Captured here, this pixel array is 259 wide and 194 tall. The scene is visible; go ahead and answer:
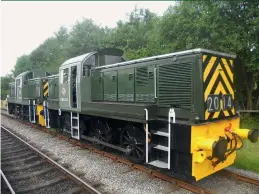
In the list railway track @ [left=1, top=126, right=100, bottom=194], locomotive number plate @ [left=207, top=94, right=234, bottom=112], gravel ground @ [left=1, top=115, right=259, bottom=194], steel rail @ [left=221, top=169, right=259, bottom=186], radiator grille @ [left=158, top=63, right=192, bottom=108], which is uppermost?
radiator grille @ [left=158, top=63, right=192, bottom=108]

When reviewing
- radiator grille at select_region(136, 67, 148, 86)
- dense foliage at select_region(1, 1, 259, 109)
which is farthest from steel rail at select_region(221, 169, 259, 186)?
dense foliage at select_region(1, 1, 259, 109)

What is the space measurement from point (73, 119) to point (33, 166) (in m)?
2.64

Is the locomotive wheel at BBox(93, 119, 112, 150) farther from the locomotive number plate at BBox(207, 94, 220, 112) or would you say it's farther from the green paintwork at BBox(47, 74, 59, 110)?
the locomotive number plate at BBox(207, 94, 220, 112)

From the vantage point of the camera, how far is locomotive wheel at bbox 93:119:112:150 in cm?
720

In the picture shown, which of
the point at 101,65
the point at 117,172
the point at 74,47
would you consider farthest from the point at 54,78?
the point at 74,47

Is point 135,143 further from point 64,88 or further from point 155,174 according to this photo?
point 64,88

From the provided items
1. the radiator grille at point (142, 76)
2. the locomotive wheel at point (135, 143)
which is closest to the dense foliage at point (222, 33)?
the radiator grille at point (142, 76)

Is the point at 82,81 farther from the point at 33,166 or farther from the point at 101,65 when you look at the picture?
the point at 33,166

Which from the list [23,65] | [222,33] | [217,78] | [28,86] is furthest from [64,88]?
[23,65]

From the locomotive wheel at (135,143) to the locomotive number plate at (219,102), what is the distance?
5.77 ft

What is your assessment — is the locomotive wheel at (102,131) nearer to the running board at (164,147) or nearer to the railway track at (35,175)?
the railway track at (35,175)

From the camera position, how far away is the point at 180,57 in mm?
5121

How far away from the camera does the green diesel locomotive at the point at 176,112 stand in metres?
4.70

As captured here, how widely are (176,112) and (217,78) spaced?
3.75 ft
